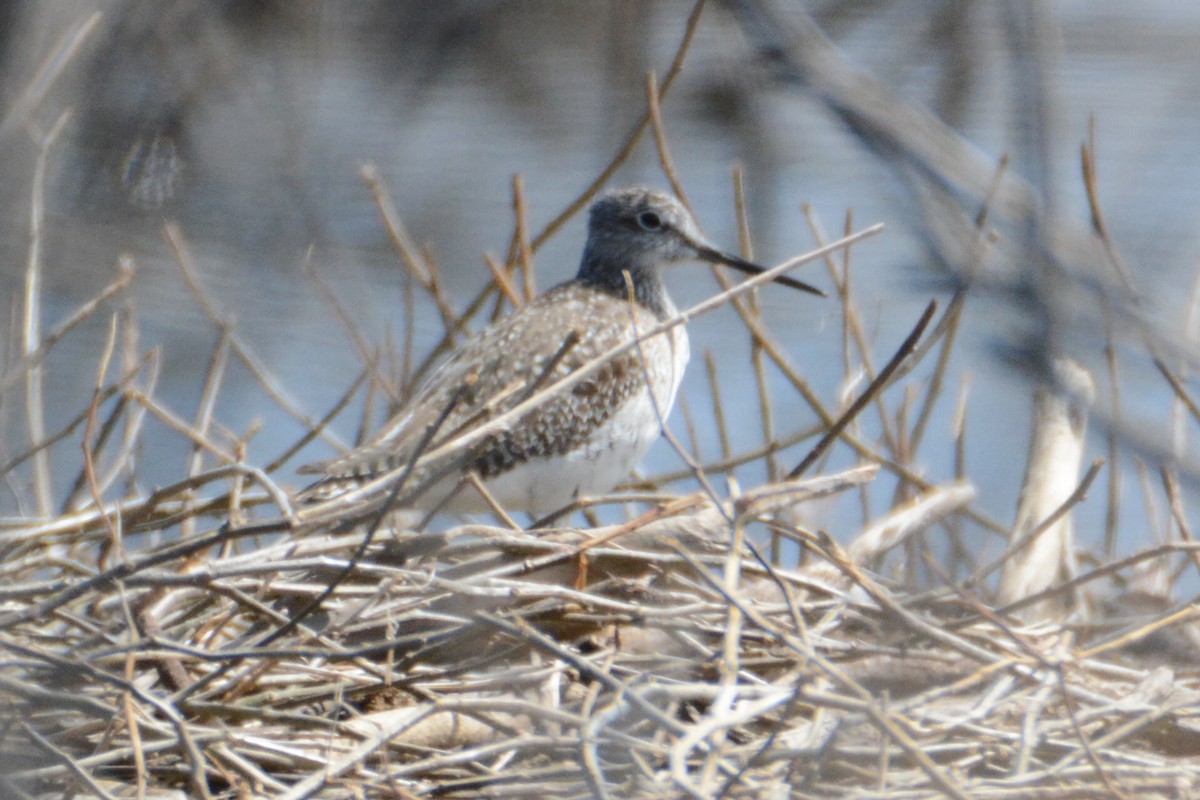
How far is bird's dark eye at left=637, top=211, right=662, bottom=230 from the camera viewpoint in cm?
396

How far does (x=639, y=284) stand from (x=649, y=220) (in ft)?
0.70

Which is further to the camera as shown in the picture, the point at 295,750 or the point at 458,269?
the point at 458,269

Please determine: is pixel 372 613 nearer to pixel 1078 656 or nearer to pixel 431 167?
pixel 431 167

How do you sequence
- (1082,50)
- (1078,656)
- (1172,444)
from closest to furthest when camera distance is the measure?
(1172,444) < (1082,50) < (1078,656)

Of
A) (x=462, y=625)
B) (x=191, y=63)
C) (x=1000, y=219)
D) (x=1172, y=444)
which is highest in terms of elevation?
(x=191, y=63)

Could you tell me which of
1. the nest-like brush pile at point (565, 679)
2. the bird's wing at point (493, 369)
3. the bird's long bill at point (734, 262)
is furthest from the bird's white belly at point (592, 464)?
the nest-like brush pile at point (565, 679)

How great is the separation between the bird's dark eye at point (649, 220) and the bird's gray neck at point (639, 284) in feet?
0.44

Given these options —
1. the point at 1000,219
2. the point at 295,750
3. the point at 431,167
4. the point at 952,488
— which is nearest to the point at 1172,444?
the point at 1000,219

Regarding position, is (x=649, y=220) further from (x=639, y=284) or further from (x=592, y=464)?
(x=592, y=464)

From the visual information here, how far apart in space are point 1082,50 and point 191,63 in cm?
100

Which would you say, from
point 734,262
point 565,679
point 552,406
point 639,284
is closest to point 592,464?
point 552,406

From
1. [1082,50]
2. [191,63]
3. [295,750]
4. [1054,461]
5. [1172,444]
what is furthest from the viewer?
[1054,461]

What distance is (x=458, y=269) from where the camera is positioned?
210cm

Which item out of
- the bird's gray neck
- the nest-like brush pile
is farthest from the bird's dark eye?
the nest-like brush pile
